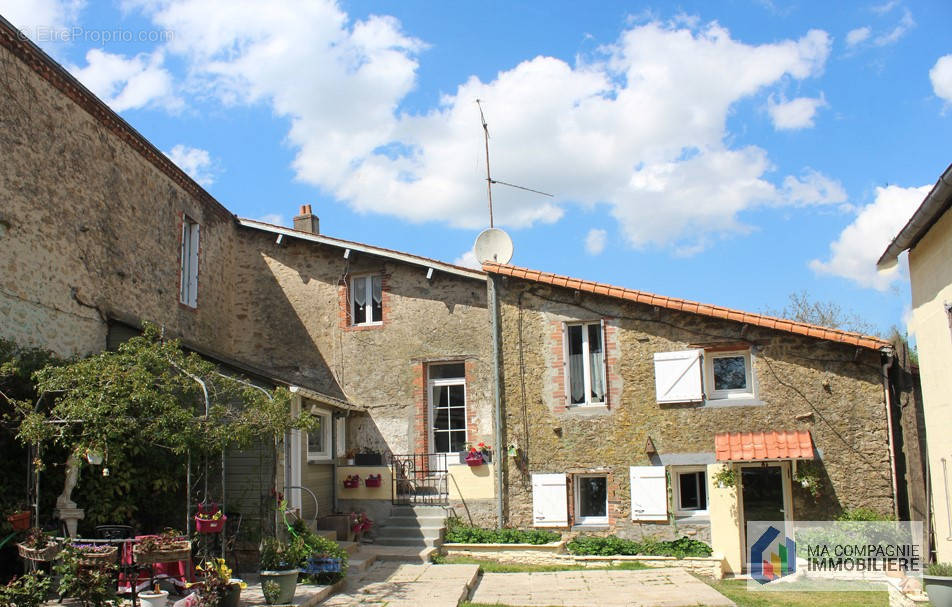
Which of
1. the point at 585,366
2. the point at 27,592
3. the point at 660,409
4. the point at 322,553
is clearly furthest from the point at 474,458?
the point at 27,592

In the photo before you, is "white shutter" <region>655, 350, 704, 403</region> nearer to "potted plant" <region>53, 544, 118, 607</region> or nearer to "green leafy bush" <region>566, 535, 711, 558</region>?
"green leafy bush" <region>566, 535, 711, 558</region>

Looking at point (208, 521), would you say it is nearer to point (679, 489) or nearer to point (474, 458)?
point (474, 458)

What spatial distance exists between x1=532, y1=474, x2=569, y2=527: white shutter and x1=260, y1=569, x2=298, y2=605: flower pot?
5.26 metres

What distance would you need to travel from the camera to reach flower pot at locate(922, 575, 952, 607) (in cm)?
753

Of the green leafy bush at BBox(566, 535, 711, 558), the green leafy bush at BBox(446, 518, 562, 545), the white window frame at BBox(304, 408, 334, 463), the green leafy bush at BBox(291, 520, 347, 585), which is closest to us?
the green leafy bush at BBox(291, 520, 347, 585)

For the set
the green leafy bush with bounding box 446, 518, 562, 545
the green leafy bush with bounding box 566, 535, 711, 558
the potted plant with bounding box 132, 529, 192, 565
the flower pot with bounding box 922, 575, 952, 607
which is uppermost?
the potted plant with bounding box 132, 529, 192, 565

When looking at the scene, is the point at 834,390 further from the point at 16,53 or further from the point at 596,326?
the point at 16,53

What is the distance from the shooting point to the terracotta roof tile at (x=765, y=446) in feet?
36.9

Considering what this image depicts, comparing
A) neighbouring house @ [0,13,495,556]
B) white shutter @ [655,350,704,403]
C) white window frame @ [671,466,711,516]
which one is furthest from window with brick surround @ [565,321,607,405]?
neighbouring house @ [0,13,495,556]

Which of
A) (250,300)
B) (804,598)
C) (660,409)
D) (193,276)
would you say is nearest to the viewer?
(804,598)

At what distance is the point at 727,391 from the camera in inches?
483

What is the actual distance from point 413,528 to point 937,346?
816 centimetres

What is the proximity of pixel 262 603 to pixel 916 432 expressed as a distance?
891cm

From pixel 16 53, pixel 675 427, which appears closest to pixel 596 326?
pixel 675 427
